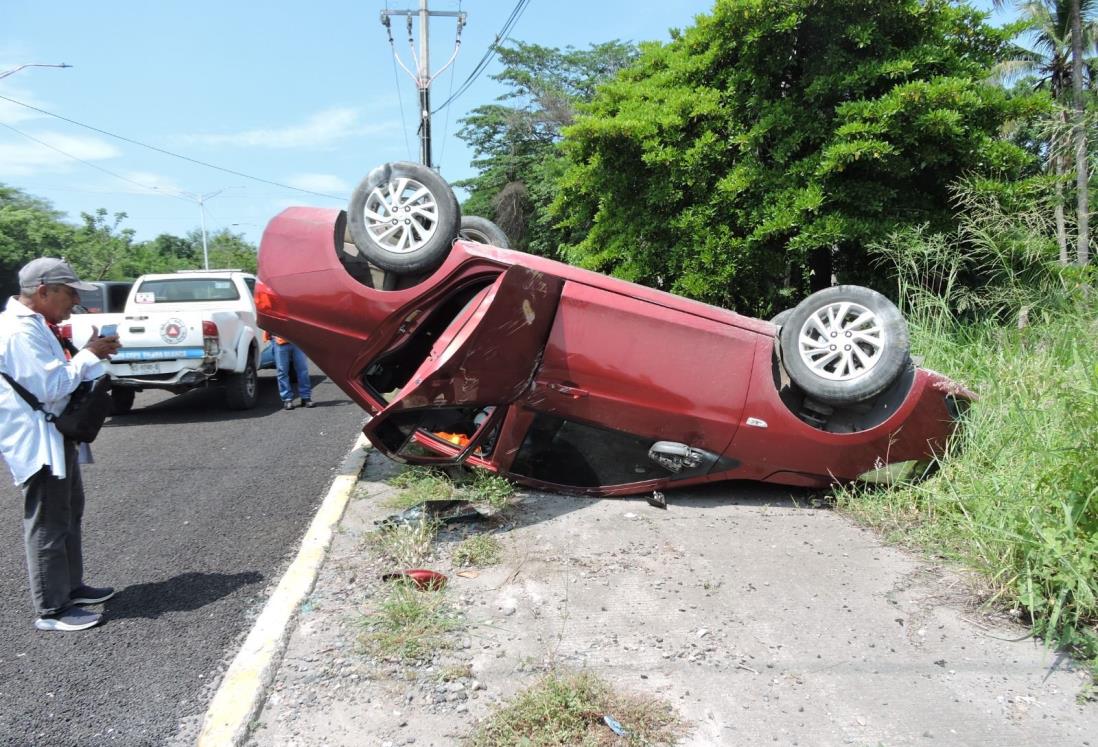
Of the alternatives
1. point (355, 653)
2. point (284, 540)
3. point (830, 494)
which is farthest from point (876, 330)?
point (284, 540)

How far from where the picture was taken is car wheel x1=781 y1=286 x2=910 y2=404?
174 inches

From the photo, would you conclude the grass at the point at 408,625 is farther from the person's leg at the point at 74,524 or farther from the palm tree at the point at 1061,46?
the palm tree at the point at 1061,46

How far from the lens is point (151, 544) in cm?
443

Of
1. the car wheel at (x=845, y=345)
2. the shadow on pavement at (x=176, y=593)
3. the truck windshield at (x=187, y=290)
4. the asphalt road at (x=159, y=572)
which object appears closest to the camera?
the asphalt road at (x=159, y=572)

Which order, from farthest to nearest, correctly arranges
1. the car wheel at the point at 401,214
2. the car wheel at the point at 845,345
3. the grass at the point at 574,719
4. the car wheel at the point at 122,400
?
the car wheel at the point at 122,400 < the car wheel at the point at 401,214 < the car wheel at the point at 845,345 < the grass at the point at 574,719

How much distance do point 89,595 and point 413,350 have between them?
8.27 ft

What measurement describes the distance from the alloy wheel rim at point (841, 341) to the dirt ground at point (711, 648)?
105 cm

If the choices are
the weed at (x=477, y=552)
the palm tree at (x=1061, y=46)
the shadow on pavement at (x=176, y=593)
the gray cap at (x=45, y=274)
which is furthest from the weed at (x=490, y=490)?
the palm tree at (x=1061, y=46)

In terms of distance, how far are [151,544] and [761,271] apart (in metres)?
6.66

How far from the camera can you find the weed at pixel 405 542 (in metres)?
3.94

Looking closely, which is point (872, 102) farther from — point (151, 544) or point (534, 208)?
point (534, 208)

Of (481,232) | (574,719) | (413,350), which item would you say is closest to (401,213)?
(413,350)

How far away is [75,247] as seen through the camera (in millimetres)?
33844

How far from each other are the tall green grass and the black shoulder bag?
4.30 metres
